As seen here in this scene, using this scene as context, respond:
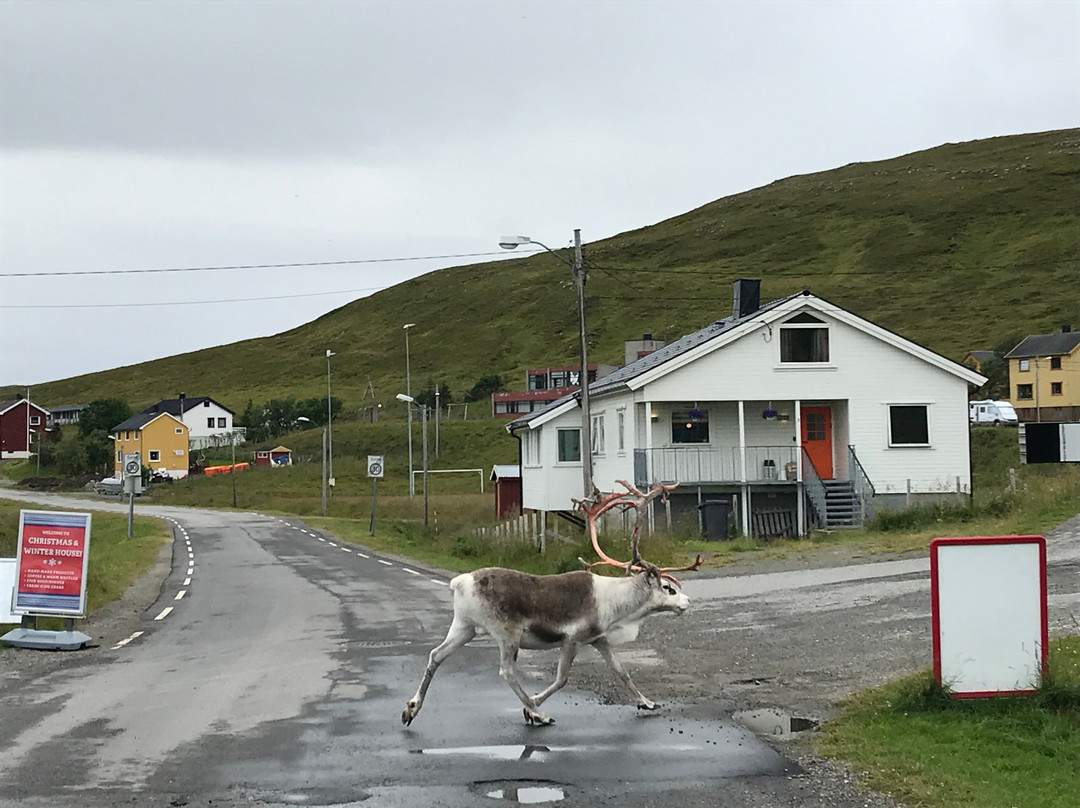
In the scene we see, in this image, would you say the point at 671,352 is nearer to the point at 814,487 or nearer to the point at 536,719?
the point at 814,487

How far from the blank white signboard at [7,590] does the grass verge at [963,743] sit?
467 inches

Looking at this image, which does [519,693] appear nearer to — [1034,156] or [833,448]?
[833,448]

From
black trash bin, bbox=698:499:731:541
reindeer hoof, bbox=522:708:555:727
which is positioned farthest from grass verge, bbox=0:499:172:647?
black trash bin, bbox=698:499:731:541

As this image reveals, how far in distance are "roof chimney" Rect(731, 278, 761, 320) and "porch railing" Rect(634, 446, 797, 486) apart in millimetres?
5405

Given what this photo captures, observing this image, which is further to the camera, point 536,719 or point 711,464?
point 711,464

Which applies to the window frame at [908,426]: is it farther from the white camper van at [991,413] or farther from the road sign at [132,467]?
the white camper van at [991,413]

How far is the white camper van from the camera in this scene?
252 ft

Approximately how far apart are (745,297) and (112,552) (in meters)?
21.1

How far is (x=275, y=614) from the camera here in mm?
20016

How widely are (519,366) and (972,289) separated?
53.5 m

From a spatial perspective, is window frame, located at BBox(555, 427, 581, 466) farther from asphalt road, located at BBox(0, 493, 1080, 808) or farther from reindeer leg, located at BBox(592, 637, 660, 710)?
reindeer leg, located at BBox(592, 637, 660, 710)

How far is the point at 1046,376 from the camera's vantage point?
301 feet

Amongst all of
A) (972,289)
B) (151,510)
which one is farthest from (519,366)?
(151,510)

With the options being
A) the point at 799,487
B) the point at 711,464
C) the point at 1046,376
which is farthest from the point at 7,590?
the point at 1046,376
